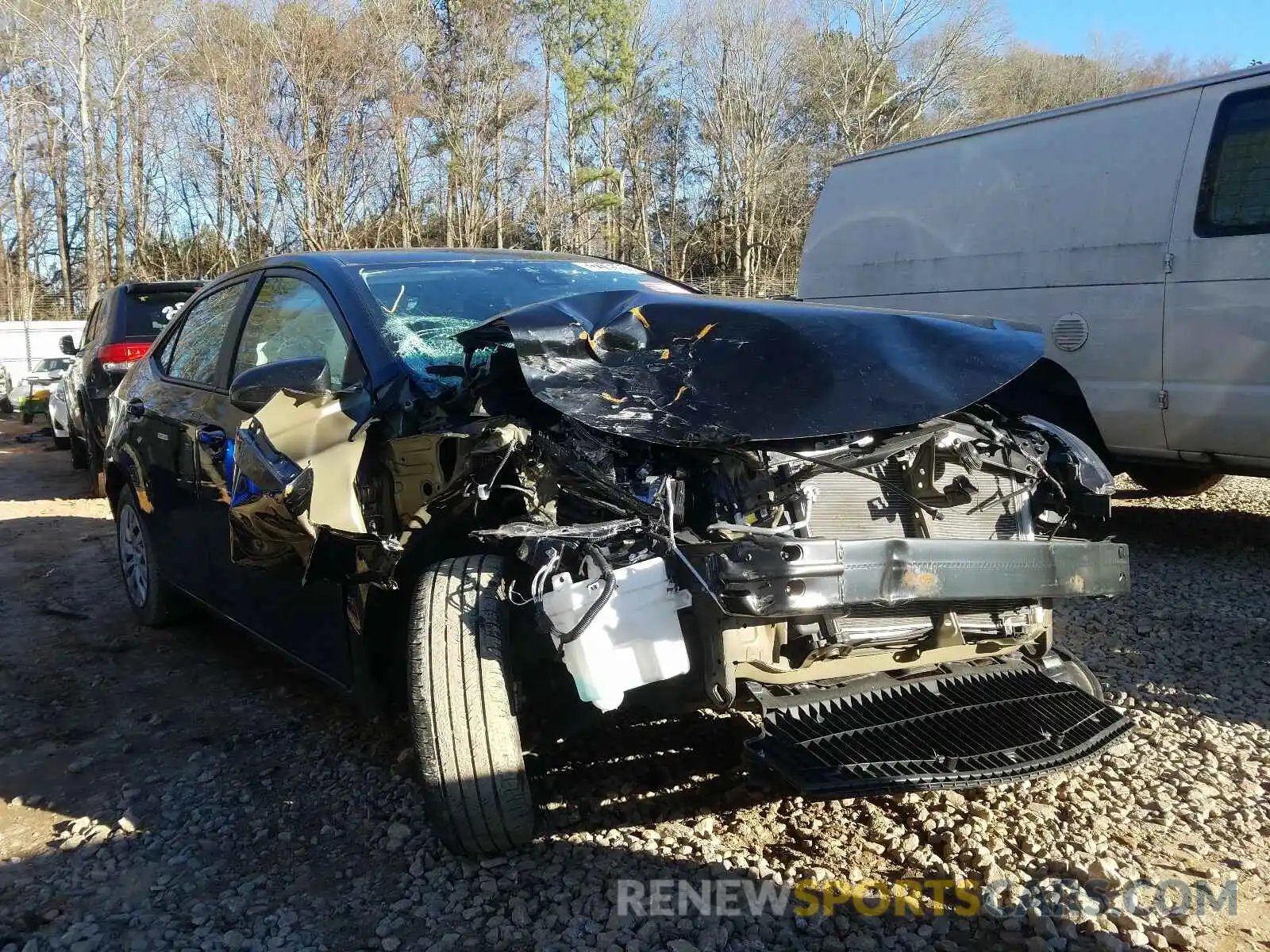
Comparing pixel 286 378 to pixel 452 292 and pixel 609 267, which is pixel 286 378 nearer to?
pixel 452 292

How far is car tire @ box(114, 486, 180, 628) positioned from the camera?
446 cm

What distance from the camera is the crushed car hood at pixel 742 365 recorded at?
2.42 m

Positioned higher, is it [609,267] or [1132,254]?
[1132,254]

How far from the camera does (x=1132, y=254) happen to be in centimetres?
520

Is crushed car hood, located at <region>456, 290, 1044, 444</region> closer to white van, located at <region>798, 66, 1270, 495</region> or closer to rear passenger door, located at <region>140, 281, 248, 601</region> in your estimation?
rear passenger door, located at <region>140, 281, 248, 601</region>

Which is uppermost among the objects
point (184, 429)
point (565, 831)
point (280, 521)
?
point (184, 429)

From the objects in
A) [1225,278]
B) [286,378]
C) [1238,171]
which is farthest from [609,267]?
[1238,171]

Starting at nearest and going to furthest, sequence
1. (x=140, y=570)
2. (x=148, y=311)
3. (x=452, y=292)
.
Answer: (x=452, y=292) → (x=140, y=570) → (x=148, y=311)

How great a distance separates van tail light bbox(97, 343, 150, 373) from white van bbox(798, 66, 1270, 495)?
634cm

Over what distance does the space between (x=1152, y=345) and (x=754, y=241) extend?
2442 cm

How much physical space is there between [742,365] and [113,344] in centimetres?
759

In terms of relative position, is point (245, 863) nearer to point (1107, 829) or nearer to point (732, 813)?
point (732, 813)

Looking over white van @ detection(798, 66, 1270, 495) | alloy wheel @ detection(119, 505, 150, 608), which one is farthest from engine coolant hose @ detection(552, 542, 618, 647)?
white van @ detection(798, 66, 1270, 495)

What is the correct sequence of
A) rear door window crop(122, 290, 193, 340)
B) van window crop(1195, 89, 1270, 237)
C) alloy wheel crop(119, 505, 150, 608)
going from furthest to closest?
rear door window crop(122, 290, 193, 340)
van window crop(1195, 89, 1270, 237)
alloy wheel crop(119, 505, 150, 608)
